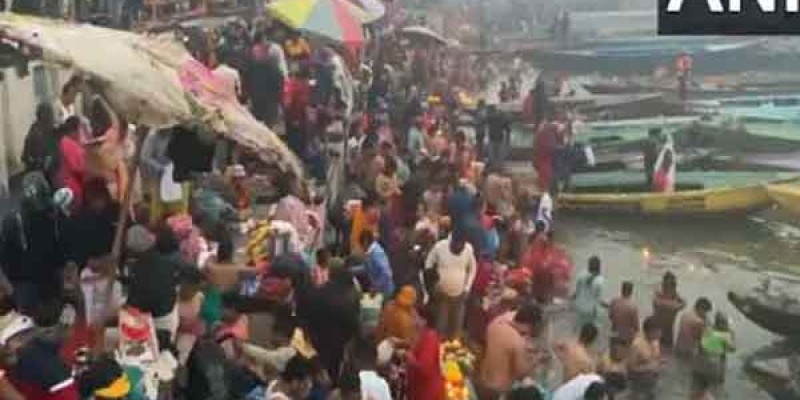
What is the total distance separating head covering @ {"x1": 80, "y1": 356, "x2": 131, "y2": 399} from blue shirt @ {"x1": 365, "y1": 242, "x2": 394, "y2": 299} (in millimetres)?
2228

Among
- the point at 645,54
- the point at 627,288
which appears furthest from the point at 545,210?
the point at 645,54

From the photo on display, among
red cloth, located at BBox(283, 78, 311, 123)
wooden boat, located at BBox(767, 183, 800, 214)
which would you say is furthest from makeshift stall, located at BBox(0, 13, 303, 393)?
wooden boat, located at BBox(767, 183, 800, 214)

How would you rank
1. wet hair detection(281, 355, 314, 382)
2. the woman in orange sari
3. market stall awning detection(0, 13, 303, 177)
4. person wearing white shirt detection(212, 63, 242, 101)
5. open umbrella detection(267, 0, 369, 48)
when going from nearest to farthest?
wet hair detection(281, 355, 314, 382)
market stall awning detection(0, 13, 303, 177)
the woman in orange sari
person wearing white shirt detection(212, 63, 242, 101)
open umbrella detection(267, 0, 369, 48)

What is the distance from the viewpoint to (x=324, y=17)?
853 cm

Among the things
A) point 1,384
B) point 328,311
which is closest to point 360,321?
point 328,311

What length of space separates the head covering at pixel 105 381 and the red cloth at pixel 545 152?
3888 mm

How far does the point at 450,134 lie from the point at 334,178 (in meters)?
0.76

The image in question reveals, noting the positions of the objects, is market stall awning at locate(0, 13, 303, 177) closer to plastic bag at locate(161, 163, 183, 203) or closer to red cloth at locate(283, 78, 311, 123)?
plastic bag at locate(161, 163, 183, 203)

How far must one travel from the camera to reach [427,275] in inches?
304

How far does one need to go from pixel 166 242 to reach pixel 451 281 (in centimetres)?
160

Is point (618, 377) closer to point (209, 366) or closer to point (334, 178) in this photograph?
point (334, 178)

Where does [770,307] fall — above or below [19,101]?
below

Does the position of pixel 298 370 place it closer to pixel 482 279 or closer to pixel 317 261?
pixel 317 261

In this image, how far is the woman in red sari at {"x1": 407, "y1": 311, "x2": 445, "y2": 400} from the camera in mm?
6398
